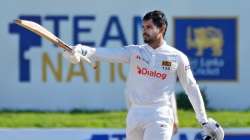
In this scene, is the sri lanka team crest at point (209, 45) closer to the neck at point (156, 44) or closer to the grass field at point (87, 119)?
the grass field at point (87, 119)

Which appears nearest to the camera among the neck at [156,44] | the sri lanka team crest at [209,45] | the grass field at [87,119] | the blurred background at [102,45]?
the neck at [156,44]

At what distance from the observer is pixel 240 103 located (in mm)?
15852

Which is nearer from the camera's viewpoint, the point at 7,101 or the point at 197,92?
the point at 197,92

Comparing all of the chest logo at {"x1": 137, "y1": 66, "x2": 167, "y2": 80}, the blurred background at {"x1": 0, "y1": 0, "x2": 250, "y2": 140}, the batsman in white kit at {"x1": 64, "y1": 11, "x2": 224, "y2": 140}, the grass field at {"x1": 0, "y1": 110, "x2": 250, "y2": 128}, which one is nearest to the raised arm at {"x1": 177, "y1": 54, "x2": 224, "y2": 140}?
the batsman in white kit at {"x1": 64, "y1": 11, "x2": 224, "y2": 140}

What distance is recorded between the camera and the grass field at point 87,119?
513 inches

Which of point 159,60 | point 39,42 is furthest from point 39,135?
point 39,42

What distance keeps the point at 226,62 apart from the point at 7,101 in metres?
3.00

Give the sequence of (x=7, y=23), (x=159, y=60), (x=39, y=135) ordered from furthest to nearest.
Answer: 1. (x=7, y=23)
2. (x=39, y=135)
3. (x=159, y=60)

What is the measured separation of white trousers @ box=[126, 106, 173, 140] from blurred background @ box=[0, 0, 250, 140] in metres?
6.73

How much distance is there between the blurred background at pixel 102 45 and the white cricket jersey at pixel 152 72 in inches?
262

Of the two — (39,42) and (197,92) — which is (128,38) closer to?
(39,42)

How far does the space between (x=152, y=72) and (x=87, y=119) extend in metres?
5.57

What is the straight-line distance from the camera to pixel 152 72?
8383mm

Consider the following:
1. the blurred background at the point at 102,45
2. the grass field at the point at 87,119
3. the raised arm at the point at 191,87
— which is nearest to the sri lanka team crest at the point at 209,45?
the blurred background at the point at 102,45
